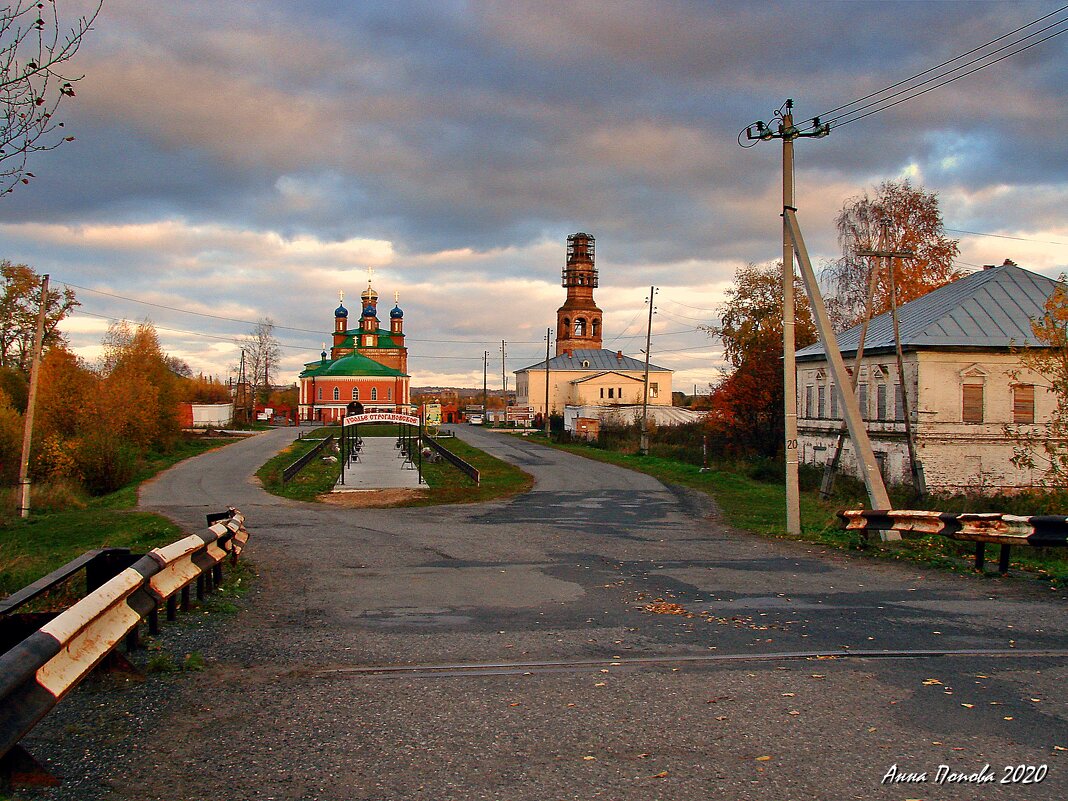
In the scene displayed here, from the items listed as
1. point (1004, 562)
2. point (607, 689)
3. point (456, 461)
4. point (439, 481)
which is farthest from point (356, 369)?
point (607, 689)

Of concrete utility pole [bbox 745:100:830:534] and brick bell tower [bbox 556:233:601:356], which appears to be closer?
concrete utility pole [bbox 745:100:830:534]

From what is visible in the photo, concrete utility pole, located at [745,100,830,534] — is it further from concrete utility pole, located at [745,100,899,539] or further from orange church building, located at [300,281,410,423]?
orange church building, located at [300,281,410,423]

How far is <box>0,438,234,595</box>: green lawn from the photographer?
13.4 metres

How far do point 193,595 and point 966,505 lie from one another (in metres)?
22.9

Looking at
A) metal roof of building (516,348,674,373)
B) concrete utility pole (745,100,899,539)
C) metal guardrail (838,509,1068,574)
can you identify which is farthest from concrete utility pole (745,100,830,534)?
metal roof of building (516,348,674,373)

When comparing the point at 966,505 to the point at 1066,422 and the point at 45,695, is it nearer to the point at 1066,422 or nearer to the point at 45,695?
the point at 1066,422

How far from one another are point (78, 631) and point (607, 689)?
309 cm

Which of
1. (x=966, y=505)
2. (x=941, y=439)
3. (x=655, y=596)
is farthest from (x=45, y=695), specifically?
(x=941, y=439)

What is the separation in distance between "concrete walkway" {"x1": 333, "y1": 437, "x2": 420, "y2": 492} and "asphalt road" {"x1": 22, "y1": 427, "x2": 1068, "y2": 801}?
16.2m

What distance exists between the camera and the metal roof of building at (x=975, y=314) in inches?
1117

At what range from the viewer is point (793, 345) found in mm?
15094

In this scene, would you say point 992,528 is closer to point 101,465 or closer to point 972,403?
point 972,403

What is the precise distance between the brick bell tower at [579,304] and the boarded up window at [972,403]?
7056 centimetres

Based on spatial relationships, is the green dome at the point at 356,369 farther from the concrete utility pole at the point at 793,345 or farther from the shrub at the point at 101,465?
the concrete utility pole at the point at 793,345
